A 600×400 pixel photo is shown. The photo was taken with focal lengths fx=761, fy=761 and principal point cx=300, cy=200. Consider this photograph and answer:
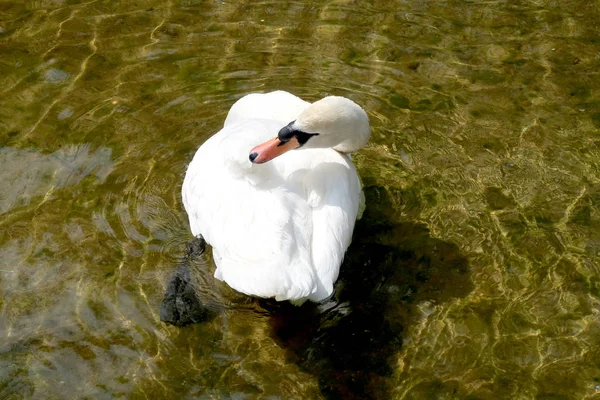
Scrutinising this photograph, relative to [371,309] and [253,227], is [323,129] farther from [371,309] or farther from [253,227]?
[371,309]

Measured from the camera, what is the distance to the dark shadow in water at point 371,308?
4.39 meters

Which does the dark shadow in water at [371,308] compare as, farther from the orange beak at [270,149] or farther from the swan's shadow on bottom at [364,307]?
the orange beak at [270,149]

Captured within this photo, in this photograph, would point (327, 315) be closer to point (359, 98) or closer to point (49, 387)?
point (49, 387)

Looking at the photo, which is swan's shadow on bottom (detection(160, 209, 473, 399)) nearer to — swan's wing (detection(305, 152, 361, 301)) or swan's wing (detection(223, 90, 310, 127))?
swan's wing (detection(305, 152, 361, 301))

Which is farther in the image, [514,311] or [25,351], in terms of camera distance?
[514,311]

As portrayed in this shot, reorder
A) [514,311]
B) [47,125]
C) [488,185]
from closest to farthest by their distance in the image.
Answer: [514,311], [488,185], [47,125]

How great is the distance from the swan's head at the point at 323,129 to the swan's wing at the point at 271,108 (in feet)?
1.69

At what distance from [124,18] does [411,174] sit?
341 centimetres

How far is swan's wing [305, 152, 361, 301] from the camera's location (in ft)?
13.7

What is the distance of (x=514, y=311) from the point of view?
4691 mm

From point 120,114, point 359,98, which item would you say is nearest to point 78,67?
point 120,114

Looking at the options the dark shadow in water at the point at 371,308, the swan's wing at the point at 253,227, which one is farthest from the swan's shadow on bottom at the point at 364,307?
the swan's wing at the point at 253,227

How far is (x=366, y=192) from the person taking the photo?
5617 mm

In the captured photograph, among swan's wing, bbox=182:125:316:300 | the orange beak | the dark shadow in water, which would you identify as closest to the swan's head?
the orange beak
